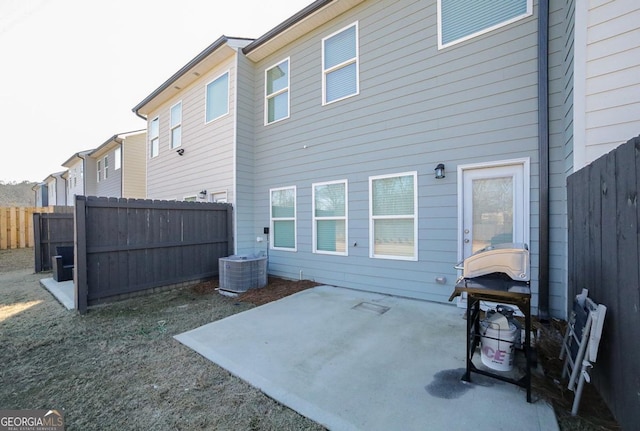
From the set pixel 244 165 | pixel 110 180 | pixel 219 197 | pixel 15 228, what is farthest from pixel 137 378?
pixel 110 180

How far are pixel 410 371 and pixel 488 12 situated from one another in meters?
4.78

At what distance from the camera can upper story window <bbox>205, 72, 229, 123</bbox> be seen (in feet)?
23.1

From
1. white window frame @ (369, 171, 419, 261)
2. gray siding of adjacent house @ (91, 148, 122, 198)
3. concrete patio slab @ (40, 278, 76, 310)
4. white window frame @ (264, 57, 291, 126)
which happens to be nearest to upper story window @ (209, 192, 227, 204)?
white window frame @ (264, 57, 291, 126)

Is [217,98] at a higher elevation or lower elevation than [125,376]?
higher

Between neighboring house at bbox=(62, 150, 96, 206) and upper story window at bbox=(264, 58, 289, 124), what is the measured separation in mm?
12860

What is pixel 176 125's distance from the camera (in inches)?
341

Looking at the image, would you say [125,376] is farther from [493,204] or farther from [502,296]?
[493,204]

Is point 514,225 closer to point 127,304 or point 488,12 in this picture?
point 488,12

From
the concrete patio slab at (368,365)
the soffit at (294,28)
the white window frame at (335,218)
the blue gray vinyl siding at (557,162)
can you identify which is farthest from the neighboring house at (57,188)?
the blue gray vinyl siding at (557,162)

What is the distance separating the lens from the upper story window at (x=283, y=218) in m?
6.19

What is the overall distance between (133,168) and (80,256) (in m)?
9.90

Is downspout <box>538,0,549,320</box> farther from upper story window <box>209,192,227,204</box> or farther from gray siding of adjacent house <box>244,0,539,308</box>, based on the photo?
upper story window <box>209,192,227,204</box>

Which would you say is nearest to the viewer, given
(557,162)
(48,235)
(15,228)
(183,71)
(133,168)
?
(557,162)

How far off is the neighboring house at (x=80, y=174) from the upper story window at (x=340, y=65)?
14.6 meters
